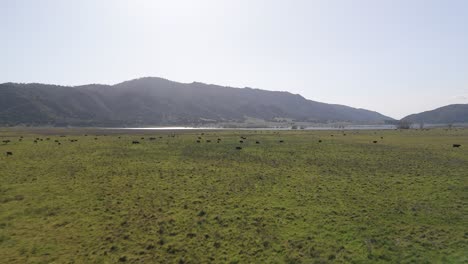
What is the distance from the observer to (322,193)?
88.5 ft

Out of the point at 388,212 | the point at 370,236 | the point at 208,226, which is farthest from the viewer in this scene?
the point at 388,212

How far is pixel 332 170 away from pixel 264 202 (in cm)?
1654

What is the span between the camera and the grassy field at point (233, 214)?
16.2 metres

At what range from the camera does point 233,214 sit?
21594 millimetres

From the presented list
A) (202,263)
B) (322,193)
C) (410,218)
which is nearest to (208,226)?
(202,263)

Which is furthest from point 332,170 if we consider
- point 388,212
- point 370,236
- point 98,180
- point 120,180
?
point 98,180

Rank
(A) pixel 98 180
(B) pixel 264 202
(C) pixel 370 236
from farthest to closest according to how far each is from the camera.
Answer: (A) pixel 98 180 < (B) pixel 264 202 < (C) pixel 370 236

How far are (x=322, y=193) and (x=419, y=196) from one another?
8392 millimetres

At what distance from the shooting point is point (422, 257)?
15.6 meters

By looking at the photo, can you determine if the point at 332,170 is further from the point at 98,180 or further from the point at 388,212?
the point at 98,180

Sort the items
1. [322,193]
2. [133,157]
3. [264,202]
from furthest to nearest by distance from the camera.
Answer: [133,157], [322,193], [264,202]

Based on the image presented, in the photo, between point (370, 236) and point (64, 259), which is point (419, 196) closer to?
point (370, 236)

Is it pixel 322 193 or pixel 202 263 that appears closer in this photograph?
pixel 202 263

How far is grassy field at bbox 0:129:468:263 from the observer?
16203mm
